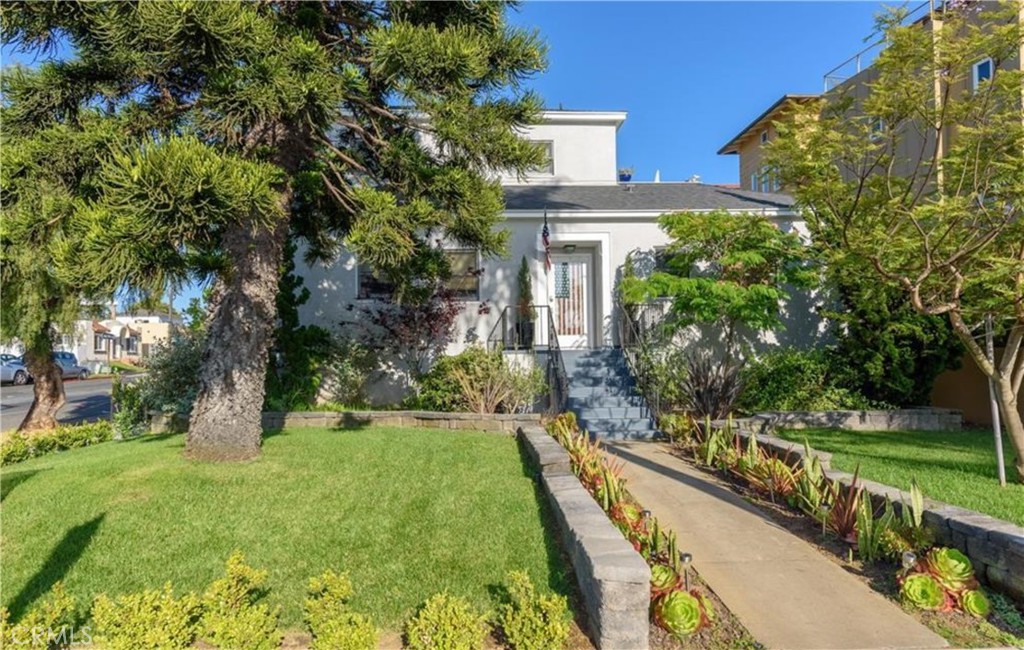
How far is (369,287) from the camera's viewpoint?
36.1 ft

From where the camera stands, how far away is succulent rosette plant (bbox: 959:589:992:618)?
340 cm

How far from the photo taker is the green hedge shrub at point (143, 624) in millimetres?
2803

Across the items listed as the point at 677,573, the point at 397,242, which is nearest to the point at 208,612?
the point at 677,573

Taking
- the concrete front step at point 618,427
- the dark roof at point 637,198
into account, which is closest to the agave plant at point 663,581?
the concrete front step at point 618,427

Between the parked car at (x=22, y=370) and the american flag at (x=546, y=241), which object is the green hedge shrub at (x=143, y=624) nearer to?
the american flag at (x=546, y=241)

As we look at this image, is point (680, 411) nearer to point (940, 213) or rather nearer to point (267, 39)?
point (940, 213)

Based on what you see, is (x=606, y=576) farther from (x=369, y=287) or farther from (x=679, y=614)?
(x=369, y=287)

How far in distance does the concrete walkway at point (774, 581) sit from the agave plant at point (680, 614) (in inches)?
14.2

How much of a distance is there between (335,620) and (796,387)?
8961mm

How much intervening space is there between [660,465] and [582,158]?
9.50 meters

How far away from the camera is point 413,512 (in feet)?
15.4

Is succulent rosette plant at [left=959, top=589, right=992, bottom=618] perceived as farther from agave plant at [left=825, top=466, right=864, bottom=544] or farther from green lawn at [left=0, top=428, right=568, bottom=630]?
green lawn at [left=0, top=428, right=568, bottom=630]

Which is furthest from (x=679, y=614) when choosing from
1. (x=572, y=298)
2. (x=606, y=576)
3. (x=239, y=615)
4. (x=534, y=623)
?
(x=572, y=298)

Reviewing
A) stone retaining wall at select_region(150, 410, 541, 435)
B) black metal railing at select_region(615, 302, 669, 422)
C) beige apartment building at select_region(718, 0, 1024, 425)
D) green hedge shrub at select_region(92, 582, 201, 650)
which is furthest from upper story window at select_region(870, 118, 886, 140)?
green hedge shrub at select_region(92, 582, 201, 650)
